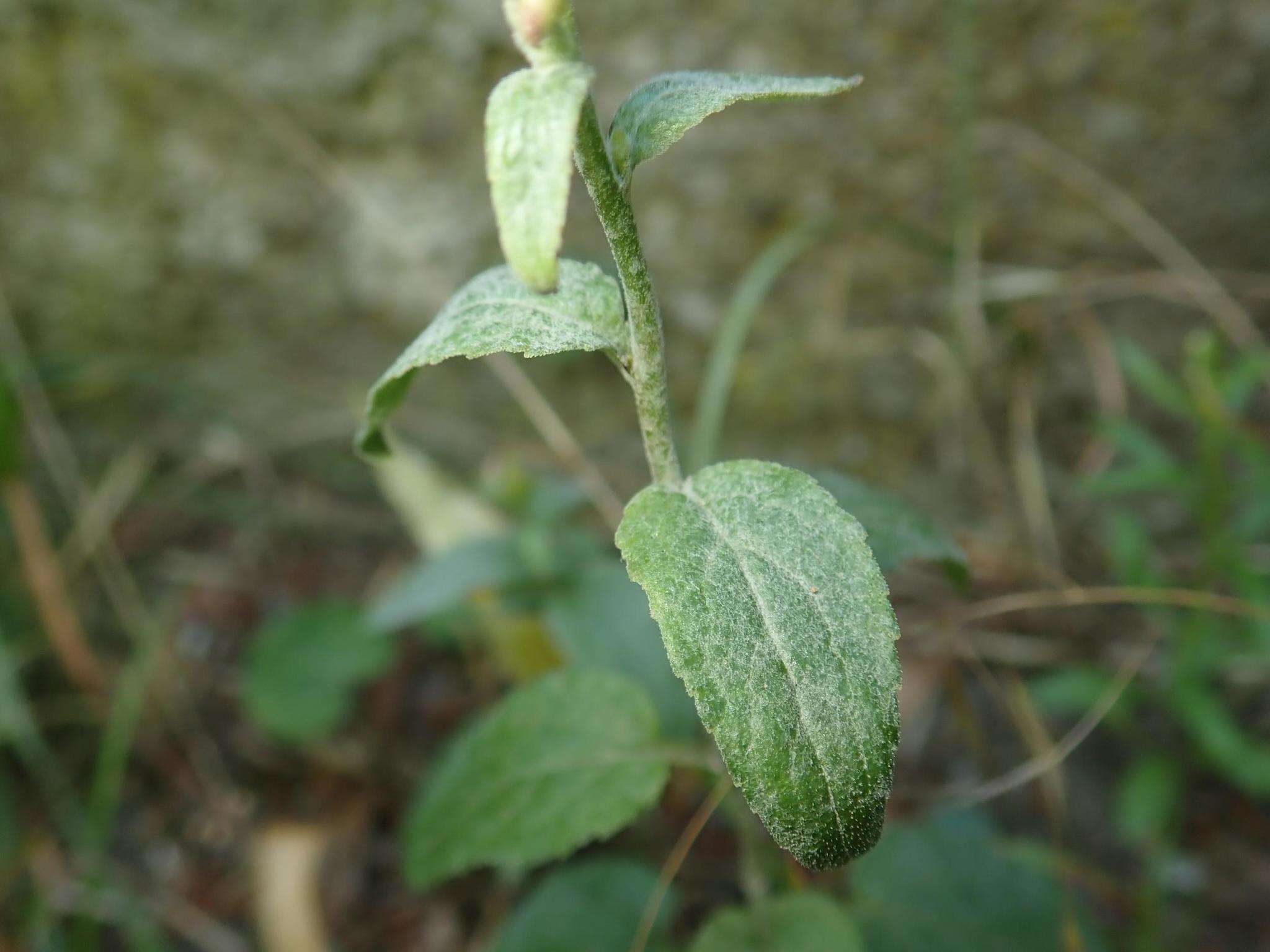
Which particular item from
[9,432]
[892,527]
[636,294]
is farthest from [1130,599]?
[9,432]

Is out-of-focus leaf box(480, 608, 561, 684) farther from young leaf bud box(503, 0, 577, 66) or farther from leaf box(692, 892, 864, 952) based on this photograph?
young leaf bud box(503, 0, 577, 66)

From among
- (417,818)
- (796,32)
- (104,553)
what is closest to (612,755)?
(417,818)

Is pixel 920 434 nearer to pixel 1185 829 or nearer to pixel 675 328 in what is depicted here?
pixel 675 328

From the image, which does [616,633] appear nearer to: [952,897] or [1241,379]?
[952,897]

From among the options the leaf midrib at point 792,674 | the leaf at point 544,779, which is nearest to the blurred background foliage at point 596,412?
the leaf at point 544,779

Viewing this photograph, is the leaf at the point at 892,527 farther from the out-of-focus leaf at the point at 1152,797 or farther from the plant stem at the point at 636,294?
the out-of-focus leaf at the point at 1152,797
